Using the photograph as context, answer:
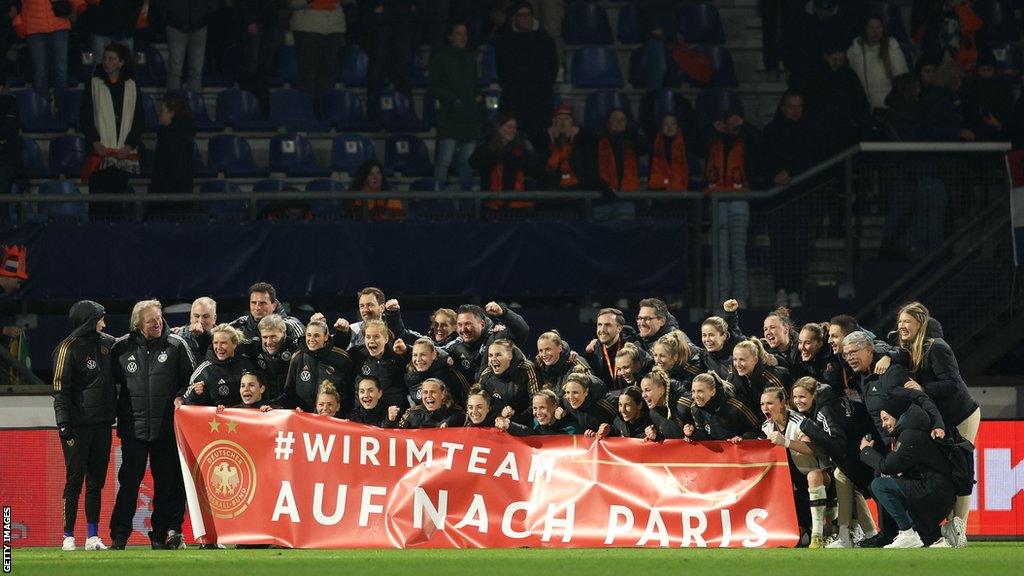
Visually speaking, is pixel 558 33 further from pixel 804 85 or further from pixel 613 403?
pixel 613 403

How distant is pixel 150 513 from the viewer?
15.1m

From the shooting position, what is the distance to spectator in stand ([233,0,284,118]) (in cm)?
2072

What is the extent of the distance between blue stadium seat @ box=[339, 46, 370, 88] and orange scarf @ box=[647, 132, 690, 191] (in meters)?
4.05

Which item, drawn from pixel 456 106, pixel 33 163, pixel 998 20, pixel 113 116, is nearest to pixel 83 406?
pixel 113 116

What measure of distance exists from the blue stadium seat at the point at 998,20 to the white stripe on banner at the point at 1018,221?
5.45 metres

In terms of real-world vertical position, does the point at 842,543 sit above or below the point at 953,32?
below

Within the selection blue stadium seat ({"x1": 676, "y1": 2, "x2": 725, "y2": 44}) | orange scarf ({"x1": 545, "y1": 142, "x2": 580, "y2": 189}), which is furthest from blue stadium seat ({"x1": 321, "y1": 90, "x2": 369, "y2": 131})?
blue stadium seat ({"x1": 676, "y1": 2, "x2": 725, "y2": 44})

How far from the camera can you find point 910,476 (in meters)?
12.9

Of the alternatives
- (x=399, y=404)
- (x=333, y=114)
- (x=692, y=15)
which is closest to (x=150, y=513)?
(x=399, y=404)

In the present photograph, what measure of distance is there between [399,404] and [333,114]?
775cm

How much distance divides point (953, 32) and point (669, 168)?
Result: 401cm

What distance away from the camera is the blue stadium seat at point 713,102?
Answer: 67.8 feet

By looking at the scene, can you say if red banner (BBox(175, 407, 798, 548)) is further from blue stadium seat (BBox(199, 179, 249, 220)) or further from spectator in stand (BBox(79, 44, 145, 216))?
spectator in stand (BBox(79, 44, 145, 216))

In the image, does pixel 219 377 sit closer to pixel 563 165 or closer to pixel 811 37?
pixel 563 165
